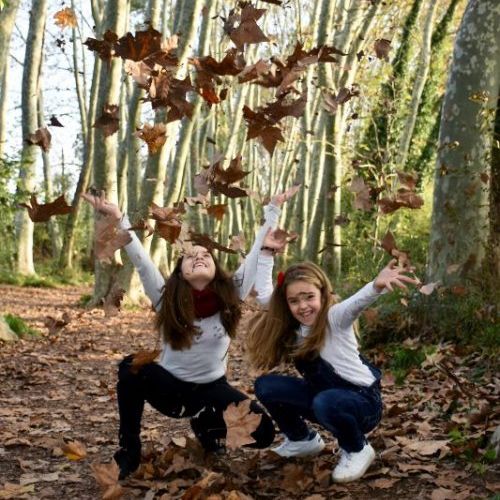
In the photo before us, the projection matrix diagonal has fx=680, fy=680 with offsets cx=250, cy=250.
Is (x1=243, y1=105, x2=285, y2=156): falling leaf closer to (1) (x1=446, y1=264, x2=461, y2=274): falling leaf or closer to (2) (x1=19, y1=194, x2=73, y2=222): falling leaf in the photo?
(2) (x1=19, y1=194, x2=73, y2=222): falling leaf

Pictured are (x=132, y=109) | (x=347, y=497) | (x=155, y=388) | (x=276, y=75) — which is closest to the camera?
(x=276, y=75)

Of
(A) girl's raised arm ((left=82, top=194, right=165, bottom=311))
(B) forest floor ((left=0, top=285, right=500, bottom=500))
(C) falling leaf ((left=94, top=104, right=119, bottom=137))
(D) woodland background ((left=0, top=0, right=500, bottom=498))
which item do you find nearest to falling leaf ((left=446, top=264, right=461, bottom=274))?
(D) woodland background ((left=0, top=0, right=500, bottom=498))

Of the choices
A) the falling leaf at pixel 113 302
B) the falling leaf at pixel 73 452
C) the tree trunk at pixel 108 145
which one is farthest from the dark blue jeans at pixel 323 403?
the tree trunk at pixel 108 145

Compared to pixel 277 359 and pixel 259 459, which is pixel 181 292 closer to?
pixel 277 359

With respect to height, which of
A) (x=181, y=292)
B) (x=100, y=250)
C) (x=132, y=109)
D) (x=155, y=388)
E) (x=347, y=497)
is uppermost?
(x=132, y=109)

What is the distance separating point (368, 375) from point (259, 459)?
2.60 feet

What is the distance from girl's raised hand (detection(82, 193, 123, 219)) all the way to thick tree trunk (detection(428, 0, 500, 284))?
3920 millimetres

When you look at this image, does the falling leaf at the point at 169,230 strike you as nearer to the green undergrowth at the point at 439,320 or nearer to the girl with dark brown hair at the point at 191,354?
the girl with dark brown hair at the point at 191,354

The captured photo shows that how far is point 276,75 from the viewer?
9.51ft

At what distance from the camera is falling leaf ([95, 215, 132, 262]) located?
8.55 ft

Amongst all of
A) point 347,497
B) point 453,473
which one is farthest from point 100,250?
point 453,473

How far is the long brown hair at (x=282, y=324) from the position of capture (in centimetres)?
366

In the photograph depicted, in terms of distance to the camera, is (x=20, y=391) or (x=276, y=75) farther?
(x=20, y=391)

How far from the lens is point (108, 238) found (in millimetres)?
2662
